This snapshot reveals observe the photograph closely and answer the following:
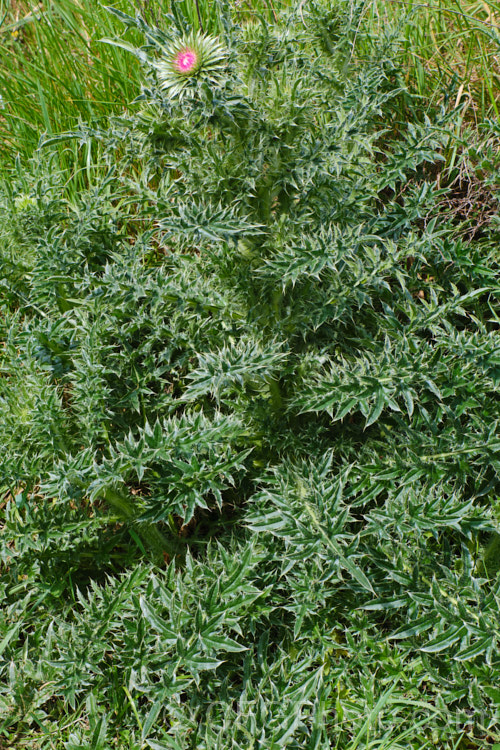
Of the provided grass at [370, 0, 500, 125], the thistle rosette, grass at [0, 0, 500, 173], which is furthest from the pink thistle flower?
grass at [370, 0, 500, 125]

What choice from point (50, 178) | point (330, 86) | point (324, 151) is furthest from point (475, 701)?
point (50, 178)

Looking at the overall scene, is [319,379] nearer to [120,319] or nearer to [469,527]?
[469,527]

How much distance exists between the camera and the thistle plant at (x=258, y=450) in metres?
2.15

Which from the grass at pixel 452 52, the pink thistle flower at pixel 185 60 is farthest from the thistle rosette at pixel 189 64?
the grass at pixel 452 52

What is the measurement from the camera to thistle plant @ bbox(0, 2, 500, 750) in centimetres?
215

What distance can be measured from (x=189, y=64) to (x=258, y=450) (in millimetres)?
1543

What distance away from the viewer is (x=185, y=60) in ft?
7.38

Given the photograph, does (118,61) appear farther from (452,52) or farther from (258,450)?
(258,450)

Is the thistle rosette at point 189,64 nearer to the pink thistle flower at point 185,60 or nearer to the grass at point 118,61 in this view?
the pink thistle flower at point 185,60

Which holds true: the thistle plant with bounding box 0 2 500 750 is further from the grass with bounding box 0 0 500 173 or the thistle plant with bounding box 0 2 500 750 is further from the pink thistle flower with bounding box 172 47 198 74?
the grass with bounding box 0 0 500 173

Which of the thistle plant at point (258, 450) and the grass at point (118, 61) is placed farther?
the grass at point (118, 61)

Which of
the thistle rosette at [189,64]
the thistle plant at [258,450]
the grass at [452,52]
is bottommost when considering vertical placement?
the thistle plant at [258,450]

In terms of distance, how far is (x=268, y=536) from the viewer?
2451 mm

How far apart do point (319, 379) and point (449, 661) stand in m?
1.09
